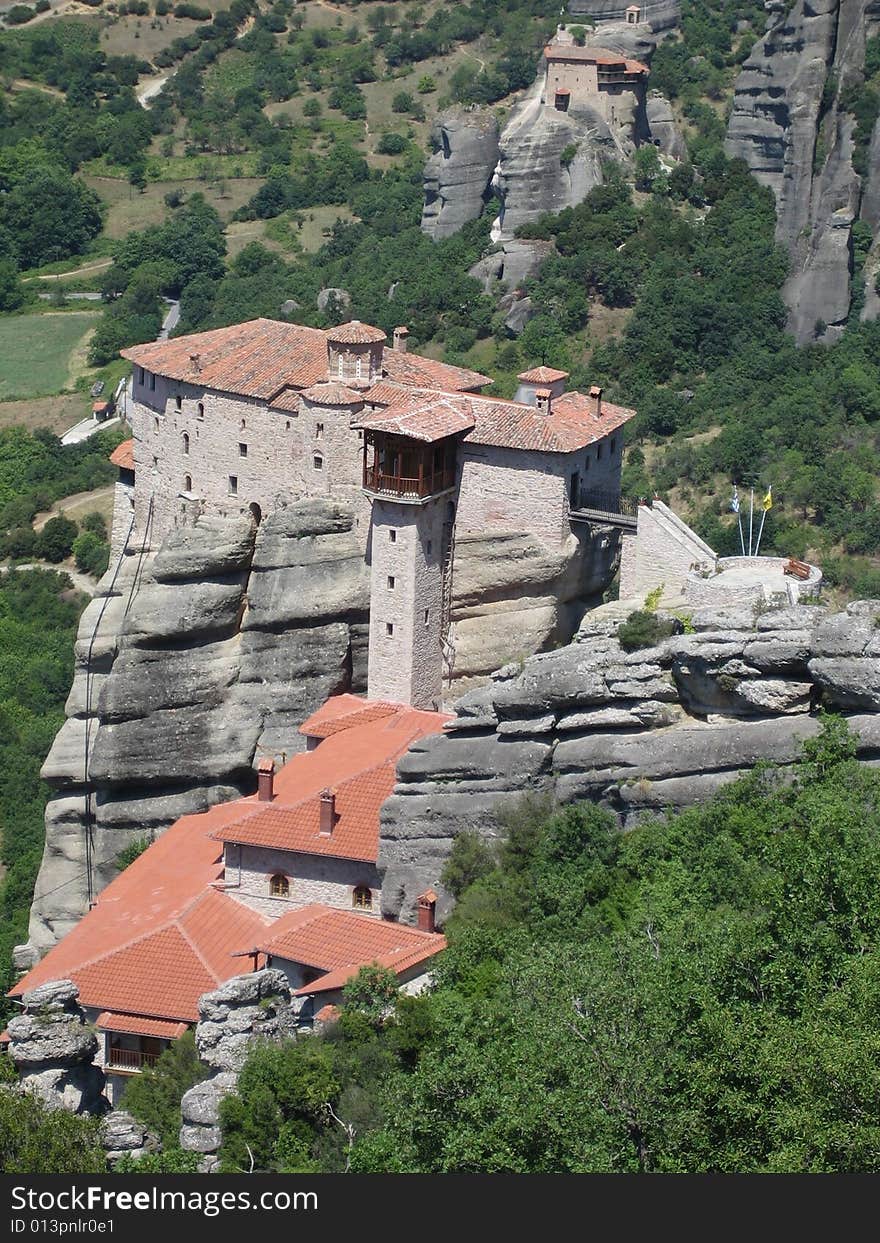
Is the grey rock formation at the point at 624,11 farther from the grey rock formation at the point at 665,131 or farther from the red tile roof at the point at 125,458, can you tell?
the red tile roof at the point at 125,458

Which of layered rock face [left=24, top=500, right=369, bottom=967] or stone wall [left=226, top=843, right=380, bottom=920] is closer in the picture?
stone wall [left=226, top=843, right=380, bottom=920]

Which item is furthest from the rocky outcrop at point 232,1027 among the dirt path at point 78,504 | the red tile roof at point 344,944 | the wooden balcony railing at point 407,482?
the dirt path at point 78,504

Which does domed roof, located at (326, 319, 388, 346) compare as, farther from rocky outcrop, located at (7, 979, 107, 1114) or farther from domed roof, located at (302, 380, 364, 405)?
rocky outcrop, located at (7, 979, 107, 1114)

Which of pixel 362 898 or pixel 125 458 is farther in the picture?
pixel 125 458

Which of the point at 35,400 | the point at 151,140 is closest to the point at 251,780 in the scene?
the point at 35,400

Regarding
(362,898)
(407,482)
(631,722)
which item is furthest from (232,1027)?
(407,482)

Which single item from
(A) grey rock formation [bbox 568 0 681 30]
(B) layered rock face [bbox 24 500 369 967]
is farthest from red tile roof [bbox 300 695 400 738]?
(A) grey rock formation [bbox 568 0 681 30]

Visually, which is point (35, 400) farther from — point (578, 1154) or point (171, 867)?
point (578, 1154)

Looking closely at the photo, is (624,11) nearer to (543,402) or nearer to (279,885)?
(543,402)
